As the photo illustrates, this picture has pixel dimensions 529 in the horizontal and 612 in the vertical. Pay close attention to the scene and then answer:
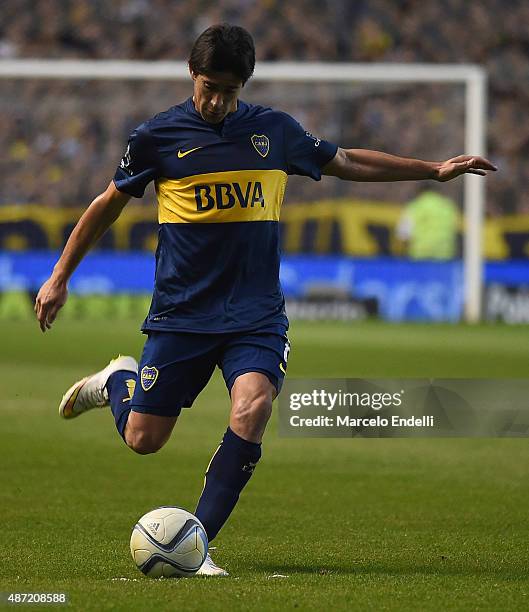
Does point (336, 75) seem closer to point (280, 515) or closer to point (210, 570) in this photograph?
point (280, 515)

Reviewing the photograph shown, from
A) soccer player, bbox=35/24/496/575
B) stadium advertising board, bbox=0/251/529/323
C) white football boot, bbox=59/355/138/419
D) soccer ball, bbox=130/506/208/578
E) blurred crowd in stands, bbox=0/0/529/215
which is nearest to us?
soccer ball, bbox=130/506/208/578

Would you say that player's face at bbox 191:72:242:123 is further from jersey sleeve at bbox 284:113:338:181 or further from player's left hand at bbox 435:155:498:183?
player's left hand at bbox 435:155:498:183

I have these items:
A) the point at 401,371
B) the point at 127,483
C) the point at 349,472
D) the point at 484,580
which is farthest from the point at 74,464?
the point at 401,371

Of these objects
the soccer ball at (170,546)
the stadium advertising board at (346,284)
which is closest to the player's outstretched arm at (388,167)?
the soccer ball at (170,546)

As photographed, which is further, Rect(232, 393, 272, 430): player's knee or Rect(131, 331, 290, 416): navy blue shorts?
Rect(131, 331, 290, 416): navy blue shorts

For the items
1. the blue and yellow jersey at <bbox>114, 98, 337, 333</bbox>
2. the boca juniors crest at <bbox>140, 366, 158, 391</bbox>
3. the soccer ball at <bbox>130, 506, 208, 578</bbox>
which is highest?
the blue and yellow jersey at <bbox>114, 98, 337, 333</bbox>

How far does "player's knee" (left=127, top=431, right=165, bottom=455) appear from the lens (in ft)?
17.4

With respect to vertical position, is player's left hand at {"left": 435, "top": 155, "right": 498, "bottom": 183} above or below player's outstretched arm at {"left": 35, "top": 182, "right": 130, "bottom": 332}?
above

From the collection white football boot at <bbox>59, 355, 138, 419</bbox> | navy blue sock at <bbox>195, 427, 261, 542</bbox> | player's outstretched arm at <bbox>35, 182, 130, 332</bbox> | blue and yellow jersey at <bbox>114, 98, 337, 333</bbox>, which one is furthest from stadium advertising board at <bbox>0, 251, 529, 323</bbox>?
navy blue sock at <bbox>195, 427, 261, 542</bbox>

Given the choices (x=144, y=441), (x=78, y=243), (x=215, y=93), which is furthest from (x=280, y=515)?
(x=215, y=93)

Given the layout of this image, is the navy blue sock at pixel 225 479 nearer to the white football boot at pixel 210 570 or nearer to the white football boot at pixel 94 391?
the white football boot at pixel 210 570

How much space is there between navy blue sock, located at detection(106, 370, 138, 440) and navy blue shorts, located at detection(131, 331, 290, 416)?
34 cm

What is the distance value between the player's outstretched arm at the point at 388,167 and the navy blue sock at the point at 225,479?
1159mm

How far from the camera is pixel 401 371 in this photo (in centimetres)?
1337
